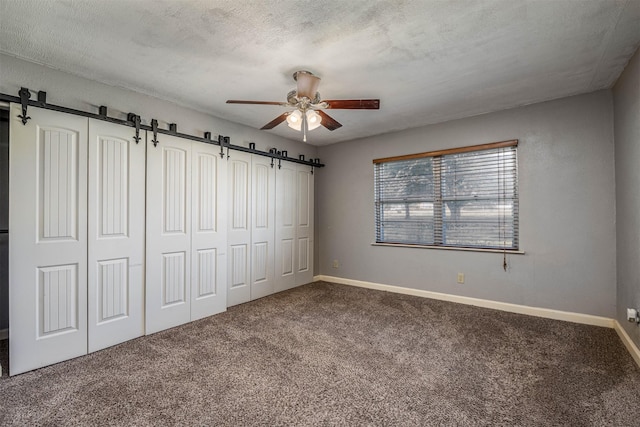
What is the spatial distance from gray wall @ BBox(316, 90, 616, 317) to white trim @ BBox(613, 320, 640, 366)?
0.58ft

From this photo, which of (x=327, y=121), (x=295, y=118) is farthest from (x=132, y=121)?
(x=327, y=121)

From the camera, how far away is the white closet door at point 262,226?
424 cm

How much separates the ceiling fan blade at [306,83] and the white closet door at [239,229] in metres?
1.67

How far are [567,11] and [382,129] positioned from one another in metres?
2.60

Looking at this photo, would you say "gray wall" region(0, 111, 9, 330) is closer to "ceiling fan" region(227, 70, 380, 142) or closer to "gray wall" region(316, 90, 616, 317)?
"ceiling fan" region(227, 70, 380, 142)

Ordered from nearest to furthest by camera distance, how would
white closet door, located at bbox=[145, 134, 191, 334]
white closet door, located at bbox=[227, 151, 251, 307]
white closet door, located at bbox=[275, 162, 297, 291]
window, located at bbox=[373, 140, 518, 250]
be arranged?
white closet door, located at bbox=[145, 134, 191, 334] < window, located at bbox=[373, 140, 518, 250] < white closet door, located at bbox=[227, 151, 251, 307] < white closet door, located at bbox=[275, 162, 297, 291]

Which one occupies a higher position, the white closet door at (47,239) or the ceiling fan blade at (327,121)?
the ceiling fan blade at (327,121)

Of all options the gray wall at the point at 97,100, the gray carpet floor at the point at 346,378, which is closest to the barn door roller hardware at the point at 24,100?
the gray wall at the point at 97,100

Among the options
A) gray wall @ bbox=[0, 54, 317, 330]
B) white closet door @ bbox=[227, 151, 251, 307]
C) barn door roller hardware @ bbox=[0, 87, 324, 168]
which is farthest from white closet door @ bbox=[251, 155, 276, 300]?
gray wall @ bbox=[0, 54, 317, 330]

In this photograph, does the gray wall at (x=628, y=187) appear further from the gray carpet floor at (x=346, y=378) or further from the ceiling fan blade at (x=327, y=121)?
the ceiling fan blade at (x=327, y=121)

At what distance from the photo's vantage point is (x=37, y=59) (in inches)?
94.7

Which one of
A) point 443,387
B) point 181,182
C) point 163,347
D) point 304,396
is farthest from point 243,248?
point 443,387

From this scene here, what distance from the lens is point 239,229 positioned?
13.3 ft

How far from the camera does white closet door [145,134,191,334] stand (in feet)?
10.1
